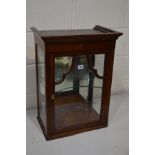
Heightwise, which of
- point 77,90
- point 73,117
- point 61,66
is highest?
point 61,66

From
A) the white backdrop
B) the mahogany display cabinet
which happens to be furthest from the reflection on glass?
the white backdrop

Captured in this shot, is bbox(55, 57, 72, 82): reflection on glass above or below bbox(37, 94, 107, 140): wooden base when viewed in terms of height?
above

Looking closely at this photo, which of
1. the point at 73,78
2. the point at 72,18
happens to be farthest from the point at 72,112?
the point at 72,18

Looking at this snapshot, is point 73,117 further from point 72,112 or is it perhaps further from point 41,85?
point 41,85

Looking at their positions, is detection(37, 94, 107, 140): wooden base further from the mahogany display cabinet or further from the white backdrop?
the white backdrop

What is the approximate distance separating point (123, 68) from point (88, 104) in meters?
0.39

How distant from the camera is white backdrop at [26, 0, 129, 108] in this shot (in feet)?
3.34

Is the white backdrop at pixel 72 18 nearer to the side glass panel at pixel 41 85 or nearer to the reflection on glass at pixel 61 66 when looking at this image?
the side glass panel at pixel 41 85

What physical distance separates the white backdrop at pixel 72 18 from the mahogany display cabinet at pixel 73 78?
5.1 inches

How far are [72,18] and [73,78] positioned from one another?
32 cm

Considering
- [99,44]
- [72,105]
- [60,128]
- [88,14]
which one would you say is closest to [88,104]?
[72,105]

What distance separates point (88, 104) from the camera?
1061mm

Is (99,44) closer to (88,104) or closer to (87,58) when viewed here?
(87,58)

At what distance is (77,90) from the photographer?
1026mm
